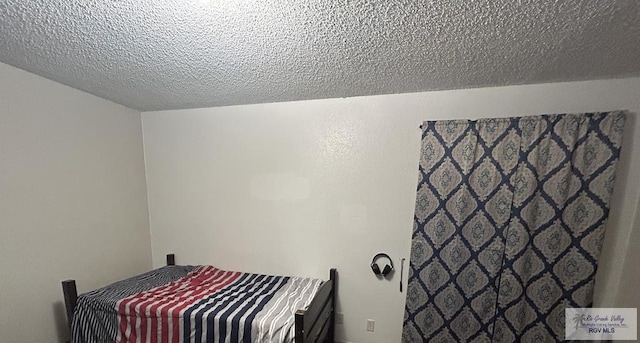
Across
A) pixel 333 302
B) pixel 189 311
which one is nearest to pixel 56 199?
pixel 189 311

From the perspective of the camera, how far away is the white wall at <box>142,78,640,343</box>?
1.73 metres

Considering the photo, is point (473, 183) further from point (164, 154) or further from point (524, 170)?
point (164, 154)

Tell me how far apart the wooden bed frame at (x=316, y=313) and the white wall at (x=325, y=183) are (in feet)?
0.38

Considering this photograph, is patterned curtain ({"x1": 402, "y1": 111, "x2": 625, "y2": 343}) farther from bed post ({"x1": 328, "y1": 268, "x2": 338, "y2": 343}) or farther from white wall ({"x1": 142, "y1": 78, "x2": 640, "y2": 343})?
bed post ({"x1": 328, "y1": 268, "x2": 338, "y2": 343})

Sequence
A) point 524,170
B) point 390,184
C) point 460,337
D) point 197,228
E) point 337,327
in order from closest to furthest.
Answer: point 524,170, point 460,337, point 390,184, point 337,327, point 197,228

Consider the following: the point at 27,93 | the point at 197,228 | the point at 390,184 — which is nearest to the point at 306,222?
the point at 390,184

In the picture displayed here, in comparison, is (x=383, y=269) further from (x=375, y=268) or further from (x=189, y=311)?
(x=189, y=311)

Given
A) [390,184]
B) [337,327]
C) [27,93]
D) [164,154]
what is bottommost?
[337,327]

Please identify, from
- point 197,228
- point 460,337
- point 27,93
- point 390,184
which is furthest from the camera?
point 197,228

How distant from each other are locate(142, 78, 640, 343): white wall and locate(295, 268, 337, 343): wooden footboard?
112mm

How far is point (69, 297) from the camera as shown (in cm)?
179

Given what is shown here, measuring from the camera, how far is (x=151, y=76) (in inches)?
68.7

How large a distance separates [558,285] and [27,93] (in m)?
3.99

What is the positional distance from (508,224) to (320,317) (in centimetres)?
161
